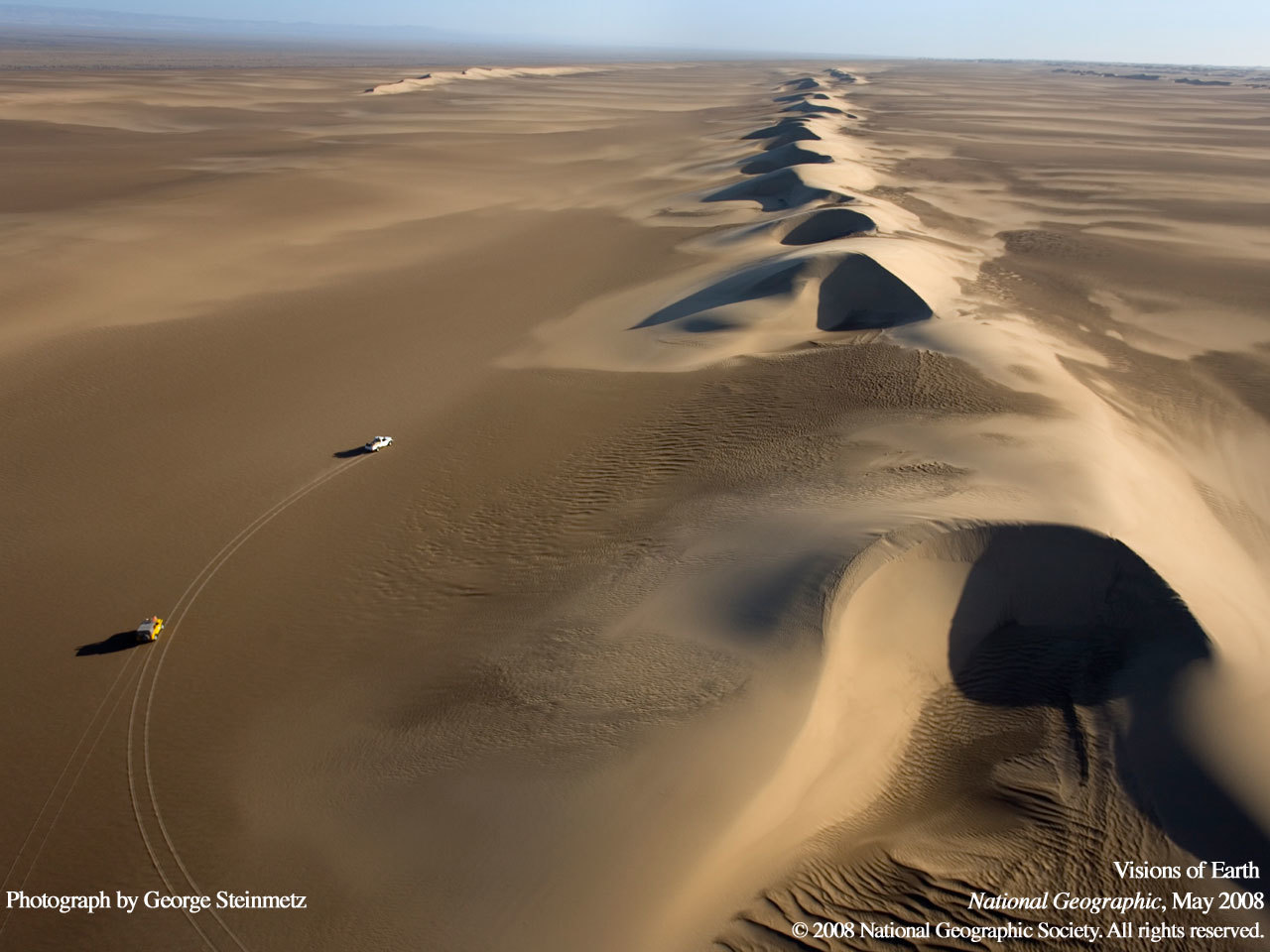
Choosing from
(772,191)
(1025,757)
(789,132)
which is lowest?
(1025,757)

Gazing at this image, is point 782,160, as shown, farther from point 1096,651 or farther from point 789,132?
point 1096,651

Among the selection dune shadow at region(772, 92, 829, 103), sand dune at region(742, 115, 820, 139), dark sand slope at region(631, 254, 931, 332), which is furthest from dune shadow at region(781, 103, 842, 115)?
dark sand slope at region(631, 254, 931, 332)

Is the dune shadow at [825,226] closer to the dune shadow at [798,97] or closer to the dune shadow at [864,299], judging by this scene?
the dune shadow at [864,299]

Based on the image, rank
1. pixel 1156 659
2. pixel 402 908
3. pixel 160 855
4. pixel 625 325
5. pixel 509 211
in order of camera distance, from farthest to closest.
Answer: pixel 509 211 → pixel 625 325 → pixel 1156 659 → pixel 160 855 → pixel 402 908

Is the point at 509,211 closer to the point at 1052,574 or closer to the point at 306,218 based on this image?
the point at 306,218

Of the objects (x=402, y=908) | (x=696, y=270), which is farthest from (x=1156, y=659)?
(x=696, y=270)

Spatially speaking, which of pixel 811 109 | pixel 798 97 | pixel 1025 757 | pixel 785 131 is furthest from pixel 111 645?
pixel 798 97

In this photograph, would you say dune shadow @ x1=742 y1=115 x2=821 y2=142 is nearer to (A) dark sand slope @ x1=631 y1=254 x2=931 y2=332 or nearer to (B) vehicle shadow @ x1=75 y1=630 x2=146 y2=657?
(A) dark sand slope @ x1=631 y1=254 x2=931 y2=332
